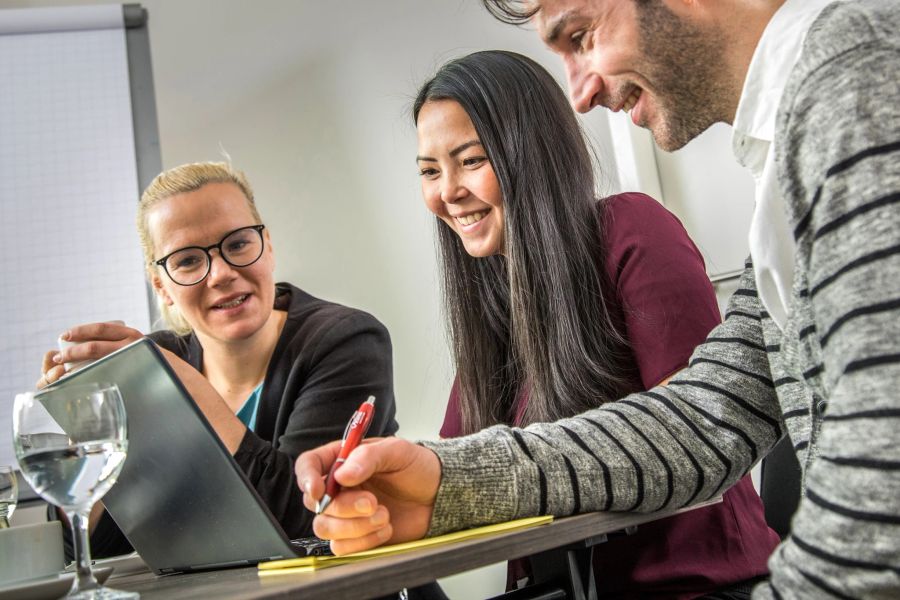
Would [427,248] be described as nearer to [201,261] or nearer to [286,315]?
[286,315]

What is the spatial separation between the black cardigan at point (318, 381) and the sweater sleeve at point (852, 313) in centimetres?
111

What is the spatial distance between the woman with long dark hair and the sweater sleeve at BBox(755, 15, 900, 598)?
1.85 ft

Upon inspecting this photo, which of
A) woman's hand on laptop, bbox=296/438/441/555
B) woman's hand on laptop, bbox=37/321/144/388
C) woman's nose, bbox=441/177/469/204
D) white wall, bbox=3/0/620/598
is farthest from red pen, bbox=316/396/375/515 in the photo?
white wall, bbox=3/0/620/598

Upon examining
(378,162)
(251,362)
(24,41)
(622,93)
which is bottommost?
(251,362)

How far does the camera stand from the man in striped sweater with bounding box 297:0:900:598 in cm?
52

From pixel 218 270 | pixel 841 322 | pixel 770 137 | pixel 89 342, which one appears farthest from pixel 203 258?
pixel 841 322

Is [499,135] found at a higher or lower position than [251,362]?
higher

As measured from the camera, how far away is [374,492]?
0.78 meters

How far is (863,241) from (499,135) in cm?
100

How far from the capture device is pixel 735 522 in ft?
3.74

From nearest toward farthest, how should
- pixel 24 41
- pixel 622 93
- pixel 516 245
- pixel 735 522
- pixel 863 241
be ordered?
pixel 863 241 < pixel 622 93 < pixel 735 522 < pixel 516 245 < pixel 24 41

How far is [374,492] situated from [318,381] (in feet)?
3.30

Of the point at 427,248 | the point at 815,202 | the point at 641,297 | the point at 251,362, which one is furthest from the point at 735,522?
the point at 427,248

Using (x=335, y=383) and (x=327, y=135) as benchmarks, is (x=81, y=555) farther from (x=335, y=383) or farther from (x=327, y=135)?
(x=327, y=135)
